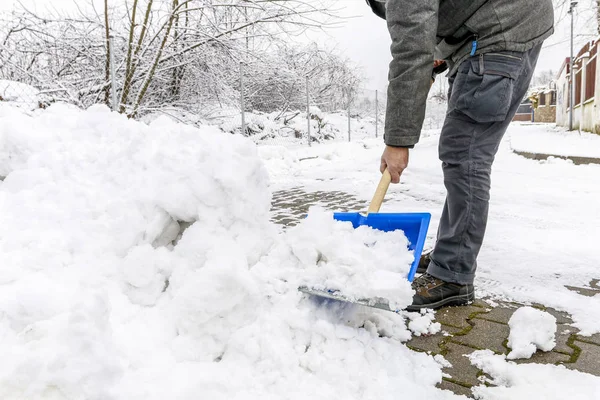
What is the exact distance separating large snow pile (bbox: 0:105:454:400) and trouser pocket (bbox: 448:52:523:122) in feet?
2.48

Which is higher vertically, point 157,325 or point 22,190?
point 22,190

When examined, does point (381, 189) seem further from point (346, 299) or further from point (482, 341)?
point (482, 341)

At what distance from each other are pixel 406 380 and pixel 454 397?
0.52ft

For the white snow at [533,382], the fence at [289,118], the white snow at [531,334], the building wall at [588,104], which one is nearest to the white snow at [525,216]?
the white snow at [531,334]

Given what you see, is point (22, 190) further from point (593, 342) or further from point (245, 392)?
point (593, 342)

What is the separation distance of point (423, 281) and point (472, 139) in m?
0.74

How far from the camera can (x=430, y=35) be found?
1.81 metres

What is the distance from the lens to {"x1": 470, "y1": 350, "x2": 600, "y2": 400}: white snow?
4.64ft

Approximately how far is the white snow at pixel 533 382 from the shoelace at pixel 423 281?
21.2 inches

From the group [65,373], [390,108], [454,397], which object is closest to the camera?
[65,373]

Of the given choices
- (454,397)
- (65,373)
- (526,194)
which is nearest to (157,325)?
(65,373)

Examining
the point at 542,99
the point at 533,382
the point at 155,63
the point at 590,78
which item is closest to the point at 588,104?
the point at 590,78

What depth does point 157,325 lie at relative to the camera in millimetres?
1505

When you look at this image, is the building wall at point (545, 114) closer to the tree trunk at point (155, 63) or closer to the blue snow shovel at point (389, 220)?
the tree trunk at point (155, 63)
